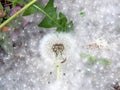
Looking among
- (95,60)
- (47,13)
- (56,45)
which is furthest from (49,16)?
(95,60)

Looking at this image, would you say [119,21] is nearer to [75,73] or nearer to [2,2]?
[75,73]

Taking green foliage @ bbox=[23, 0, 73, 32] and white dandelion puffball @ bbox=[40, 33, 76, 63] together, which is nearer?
green foliage @ bbox=[23, 0, 73, 32]

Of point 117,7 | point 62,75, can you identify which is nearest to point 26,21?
point 62,75

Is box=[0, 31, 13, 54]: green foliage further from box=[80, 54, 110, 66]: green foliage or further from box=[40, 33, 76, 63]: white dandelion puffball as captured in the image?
box=[80, 54, 110, 66]: green foliage

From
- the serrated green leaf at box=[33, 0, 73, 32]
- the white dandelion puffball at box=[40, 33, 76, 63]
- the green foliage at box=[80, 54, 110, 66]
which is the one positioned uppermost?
the serrated green leaf at box=[33, 0, 73, 32]

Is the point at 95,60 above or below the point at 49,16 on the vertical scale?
below

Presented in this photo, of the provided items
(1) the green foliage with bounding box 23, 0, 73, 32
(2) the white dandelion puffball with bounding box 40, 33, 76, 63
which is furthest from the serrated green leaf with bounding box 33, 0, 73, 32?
(2) the white dandelion puffball with bounding box 40, 33, 76, 63

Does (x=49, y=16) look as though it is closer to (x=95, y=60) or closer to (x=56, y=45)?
(x=56, y=45)

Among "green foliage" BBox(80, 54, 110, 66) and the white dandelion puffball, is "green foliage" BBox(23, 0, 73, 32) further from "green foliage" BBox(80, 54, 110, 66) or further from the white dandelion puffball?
"green foliage" BBox(80, 54, 110, 66)

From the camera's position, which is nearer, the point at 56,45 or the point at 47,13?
the point at 47,13

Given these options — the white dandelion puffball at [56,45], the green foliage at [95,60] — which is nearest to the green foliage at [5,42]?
the white dandelion puffball at [56,45]

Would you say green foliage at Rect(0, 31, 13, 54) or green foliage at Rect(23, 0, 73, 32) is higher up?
green foliage at Rect(23, 0, 73, 32)
